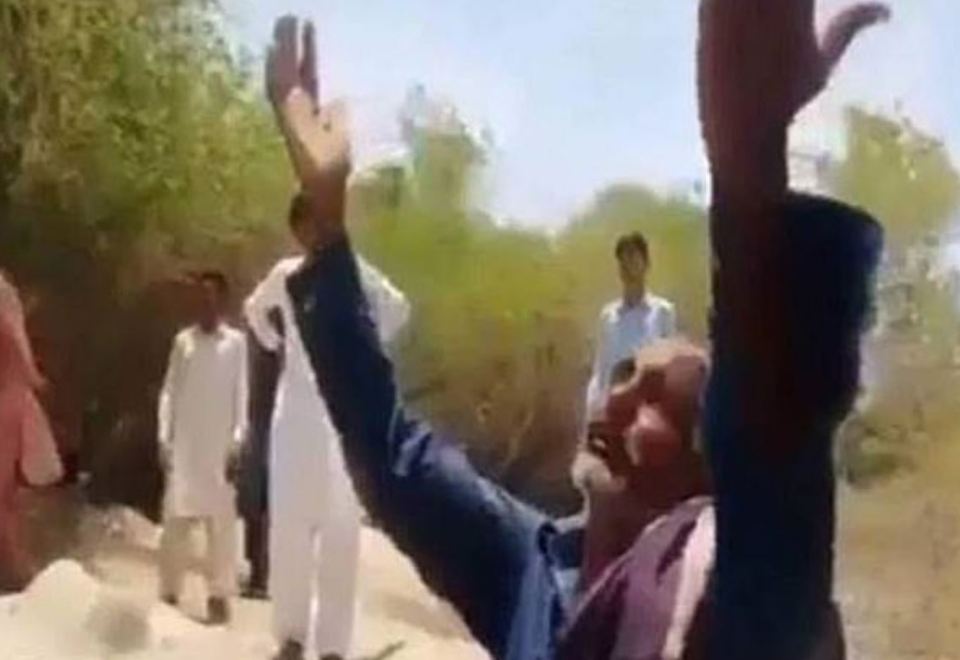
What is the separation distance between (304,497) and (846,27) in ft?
1.70

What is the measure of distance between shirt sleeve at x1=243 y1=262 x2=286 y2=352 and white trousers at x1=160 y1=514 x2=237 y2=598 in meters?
0.13

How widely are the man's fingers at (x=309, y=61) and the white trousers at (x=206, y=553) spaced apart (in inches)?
12.4

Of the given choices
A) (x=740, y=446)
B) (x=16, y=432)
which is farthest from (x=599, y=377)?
(x=16, y=432)

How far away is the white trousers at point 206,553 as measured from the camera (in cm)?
192

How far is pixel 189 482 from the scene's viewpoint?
193 centimetres

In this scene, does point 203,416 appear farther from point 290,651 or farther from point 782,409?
point 782,409

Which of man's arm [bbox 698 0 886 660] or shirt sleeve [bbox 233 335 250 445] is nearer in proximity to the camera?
man's arm [bbox 698 0 886 660]

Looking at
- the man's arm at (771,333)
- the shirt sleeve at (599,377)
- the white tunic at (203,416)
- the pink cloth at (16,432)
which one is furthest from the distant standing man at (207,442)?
the man's arm at (771,333)

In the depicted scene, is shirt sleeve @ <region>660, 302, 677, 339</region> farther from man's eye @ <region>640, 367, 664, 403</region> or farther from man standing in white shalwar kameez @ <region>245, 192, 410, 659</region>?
man standing in white shalwar kameez @ <region>245, 192, 410, 659</region>

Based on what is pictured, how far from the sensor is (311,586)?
1.89m

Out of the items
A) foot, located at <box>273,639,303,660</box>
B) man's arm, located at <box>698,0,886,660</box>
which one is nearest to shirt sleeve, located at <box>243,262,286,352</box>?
foot, located at <box>273,639,303,660</box>

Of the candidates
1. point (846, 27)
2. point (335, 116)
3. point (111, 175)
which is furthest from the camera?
point (111, 175)

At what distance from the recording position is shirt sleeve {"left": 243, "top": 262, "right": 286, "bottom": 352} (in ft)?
6.13

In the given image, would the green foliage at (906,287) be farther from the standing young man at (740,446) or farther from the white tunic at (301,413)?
the white tunic at (301,413)
